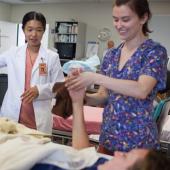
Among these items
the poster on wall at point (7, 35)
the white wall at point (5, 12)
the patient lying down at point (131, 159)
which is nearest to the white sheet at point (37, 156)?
the patient lying down at point (131, 159)

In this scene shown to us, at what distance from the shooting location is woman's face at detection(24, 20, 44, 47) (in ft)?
6.79

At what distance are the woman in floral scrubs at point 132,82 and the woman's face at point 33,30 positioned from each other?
809mm

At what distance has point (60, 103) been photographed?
1468 millimetres

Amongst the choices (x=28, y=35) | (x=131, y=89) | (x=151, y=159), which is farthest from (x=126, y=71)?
(x=28, y=35)

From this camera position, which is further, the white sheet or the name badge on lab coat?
the name badge on lab coat

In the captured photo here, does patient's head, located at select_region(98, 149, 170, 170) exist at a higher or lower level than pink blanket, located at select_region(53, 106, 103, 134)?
higher

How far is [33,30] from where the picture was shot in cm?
207

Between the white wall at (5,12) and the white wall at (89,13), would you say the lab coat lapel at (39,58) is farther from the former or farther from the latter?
the white wall at (5,12)

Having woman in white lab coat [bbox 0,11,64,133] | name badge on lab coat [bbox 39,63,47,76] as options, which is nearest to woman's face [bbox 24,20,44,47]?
woman in white lab coat [bbox 0,11,64,133]

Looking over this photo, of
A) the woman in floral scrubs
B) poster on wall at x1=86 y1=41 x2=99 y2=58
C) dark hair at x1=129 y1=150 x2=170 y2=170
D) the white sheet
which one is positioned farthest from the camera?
poster on wall at x1=86 y1=41 x2=99 y2=58

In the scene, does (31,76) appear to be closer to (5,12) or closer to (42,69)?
(42,69)

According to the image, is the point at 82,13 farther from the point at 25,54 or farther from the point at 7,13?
the point at 25,54

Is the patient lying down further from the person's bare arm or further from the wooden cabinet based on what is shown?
the wooden cabinet

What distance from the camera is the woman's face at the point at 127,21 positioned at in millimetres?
1336
